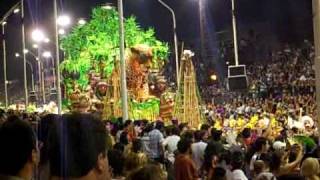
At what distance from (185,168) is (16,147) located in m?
6.87

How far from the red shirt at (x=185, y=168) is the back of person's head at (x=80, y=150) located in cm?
692

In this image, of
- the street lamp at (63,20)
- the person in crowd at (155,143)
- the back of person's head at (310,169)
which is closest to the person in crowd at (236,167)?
the back of person's head at (310,169)

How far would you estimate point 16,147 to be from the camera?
359 cm

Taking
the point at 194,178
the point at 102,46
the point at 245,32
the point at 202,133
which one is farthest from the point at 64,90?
the point at 245,32

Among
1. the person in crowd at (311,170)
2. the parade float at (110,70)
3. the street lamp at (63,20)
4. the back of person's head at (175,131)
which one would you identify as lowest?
the person in crowd at (311,170)

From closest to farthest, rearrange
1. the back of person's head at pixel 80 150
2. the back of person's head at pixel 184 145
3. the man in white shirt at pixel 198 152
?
the back of person's head at pixel 80 150, the back of person's head at pixel 184 145, the man in white shirt at pixel 198 152

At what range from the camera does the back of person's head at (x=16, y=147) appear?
3.56 meters

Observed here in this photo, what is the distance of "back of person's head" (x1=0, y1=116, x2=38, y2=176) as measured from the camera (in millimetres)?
3564

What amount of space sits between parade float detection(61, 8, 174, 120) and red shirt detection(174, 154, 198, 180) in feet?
41.3

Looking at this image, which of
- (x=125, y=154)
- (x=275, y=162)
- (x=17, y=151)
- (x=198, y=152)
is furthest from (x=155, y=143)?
(x=17, y=151)

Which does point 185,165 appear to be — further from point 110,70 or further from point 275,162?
point 110,70

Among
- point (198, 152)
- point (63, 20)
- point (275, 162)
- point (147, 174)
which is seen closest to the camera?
point (147, 174)

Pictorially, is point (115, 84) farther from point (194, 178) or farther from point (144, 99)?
point (194, 178)

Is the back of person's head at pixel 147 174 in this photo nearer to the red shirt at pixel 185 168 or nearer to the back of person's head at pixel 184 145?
the red shirt at pixel 185 168
